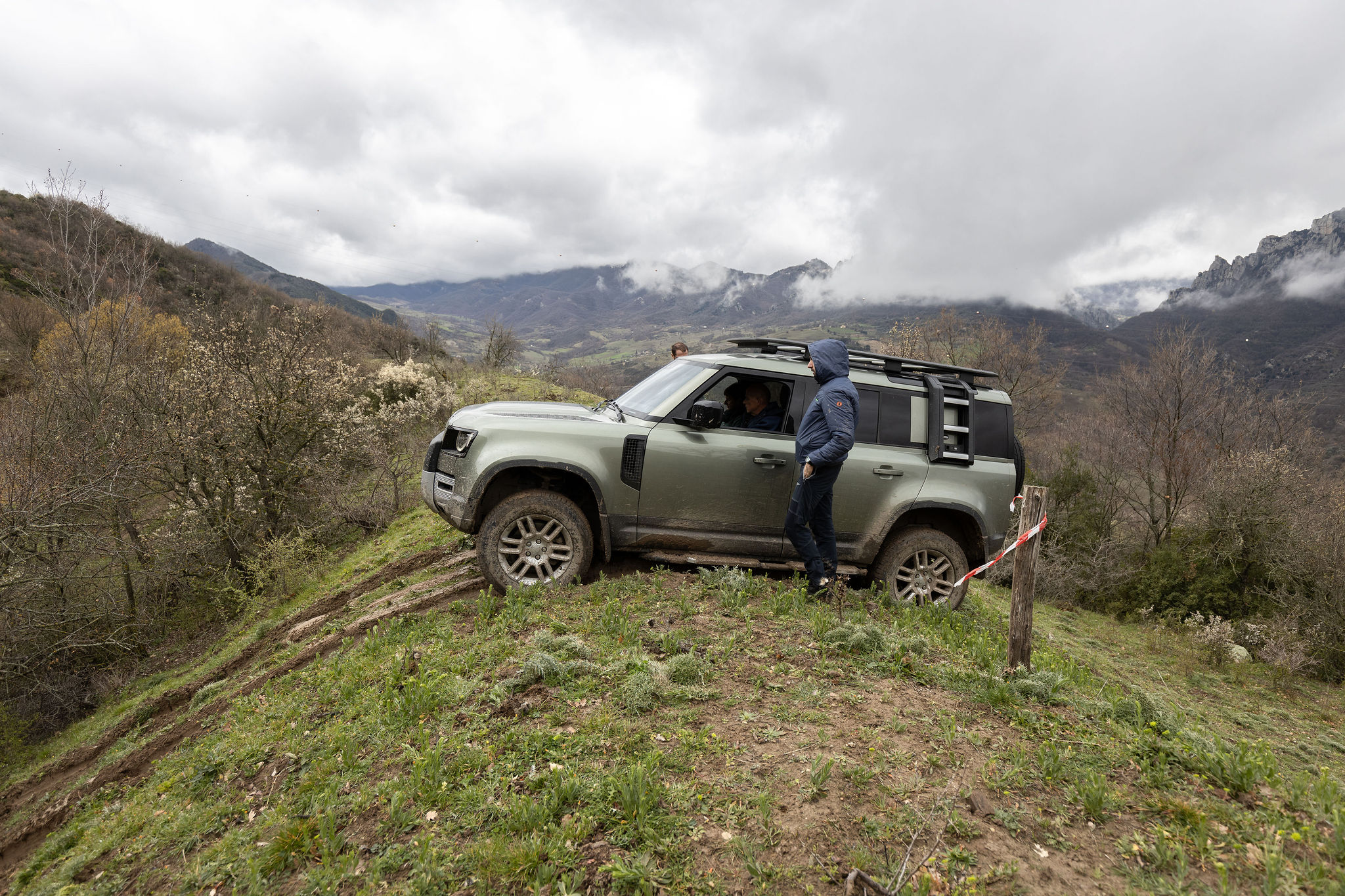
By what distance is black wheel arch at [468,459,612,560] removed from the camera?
5.14 metres

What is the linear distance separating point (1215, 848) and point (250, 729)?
587cm

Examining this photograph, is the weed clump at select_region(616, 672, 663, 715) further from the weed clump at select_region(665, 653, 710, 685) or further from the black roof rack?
the black roof rack

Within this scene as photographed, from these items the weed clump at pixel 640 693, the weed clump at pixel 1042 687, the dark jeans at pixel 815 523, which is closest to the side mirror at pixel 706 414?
the dark jeans at pixel 815 523

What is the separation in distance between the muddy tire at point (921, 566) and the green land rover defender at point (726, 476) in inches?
0.5

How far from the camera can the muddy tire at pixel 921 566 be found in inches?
231

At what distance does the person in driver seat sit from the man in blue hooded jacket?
0.31 m

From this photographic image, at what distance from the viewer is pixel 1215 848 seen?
Answer: 8.55 ft

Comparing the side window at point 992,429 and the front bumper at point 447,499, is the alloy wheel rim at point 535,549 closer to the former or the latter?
the front bumper at point 447,499

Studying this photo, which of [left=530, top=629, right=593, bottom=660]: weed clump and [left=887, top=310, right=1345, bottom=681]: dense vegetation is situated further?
[left=887, top=310, right=1345, bottom=681]: dense vegetation

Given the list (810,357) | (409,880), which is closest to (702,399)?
(810,357)

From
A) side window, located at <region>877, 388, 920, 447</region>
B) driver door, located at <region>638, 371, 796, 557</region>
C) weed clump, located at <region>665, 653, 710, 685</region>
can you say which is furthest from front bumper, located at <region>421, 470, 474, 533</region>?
side window, located at <region>877, 388, 920, 447</region>

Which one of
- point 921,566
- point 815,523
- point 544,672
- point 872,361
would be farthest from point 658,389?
point 921,566

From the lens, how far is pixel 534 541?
17.6ft

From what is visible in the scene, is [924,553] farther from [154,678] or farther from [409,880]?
[154,678]
